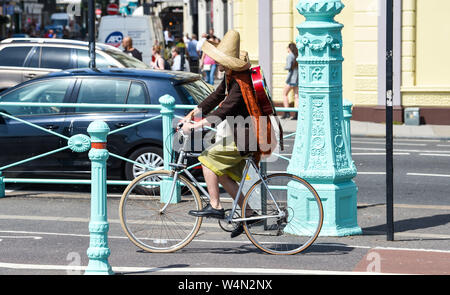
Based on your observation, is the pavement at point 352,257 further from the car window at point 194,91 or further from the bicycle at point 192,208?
the car window at point 194,91

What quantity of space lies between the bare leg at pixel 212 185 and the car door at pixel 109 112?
3386 mm

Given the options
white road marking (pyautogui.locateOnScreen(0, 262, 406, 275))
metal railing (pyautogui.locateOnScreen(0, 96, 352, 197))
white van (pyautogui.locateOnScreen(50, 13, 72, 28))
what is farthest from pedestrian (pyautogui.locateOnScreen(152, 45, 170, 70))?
white van (pyautogui.locateOnScreen(50, 13, 72, 28))

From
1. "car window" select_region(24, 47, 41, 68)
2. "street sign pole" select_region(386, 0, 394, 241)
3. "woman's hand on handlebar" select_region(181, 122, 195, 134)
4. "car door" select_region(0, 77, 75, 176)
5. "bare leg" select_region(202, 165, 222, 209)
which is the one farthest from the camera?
"car window" select_region(24, 47, 41, 68)

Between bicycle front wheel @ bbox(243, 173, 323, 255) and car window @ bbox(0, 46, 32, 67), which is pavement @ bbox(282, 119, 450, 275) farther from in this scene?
car window @ bbox(0, 46, 32, 67)

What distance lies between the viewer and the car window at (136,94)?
35.2 ft

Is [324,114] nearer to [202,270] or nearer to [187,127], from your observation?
[187,127]

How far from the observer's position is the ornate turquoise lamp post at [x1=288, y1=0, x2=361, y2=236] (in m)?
7.94

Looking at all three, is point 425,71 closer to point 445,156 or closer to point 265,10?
point 265,10

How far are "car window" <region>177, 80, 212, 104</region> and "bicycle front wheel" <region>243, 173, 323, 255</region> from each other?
3546mm

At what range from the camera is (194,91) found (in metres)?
10.9

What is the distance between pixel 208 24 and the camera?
4809cm

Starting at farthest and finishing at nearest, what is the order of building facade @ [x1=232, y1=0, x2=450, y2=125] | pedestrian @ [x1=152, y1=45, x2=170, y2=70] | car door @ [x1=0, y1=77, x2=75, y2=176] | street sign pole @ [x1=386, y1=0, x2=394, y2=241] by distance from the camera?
pedestrian @ [x1=152, y1=45, x2=170, y2=70]
building facade @ [x1=232, y1=0, x2=450, y2=125]
car door @ [x1=0, y1=77, x2=75, y2=176]
street sign pole @ [x1=386, y1=0, x2=394, y2=241]

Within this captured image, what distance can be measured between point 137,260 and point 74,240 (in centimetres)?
106
